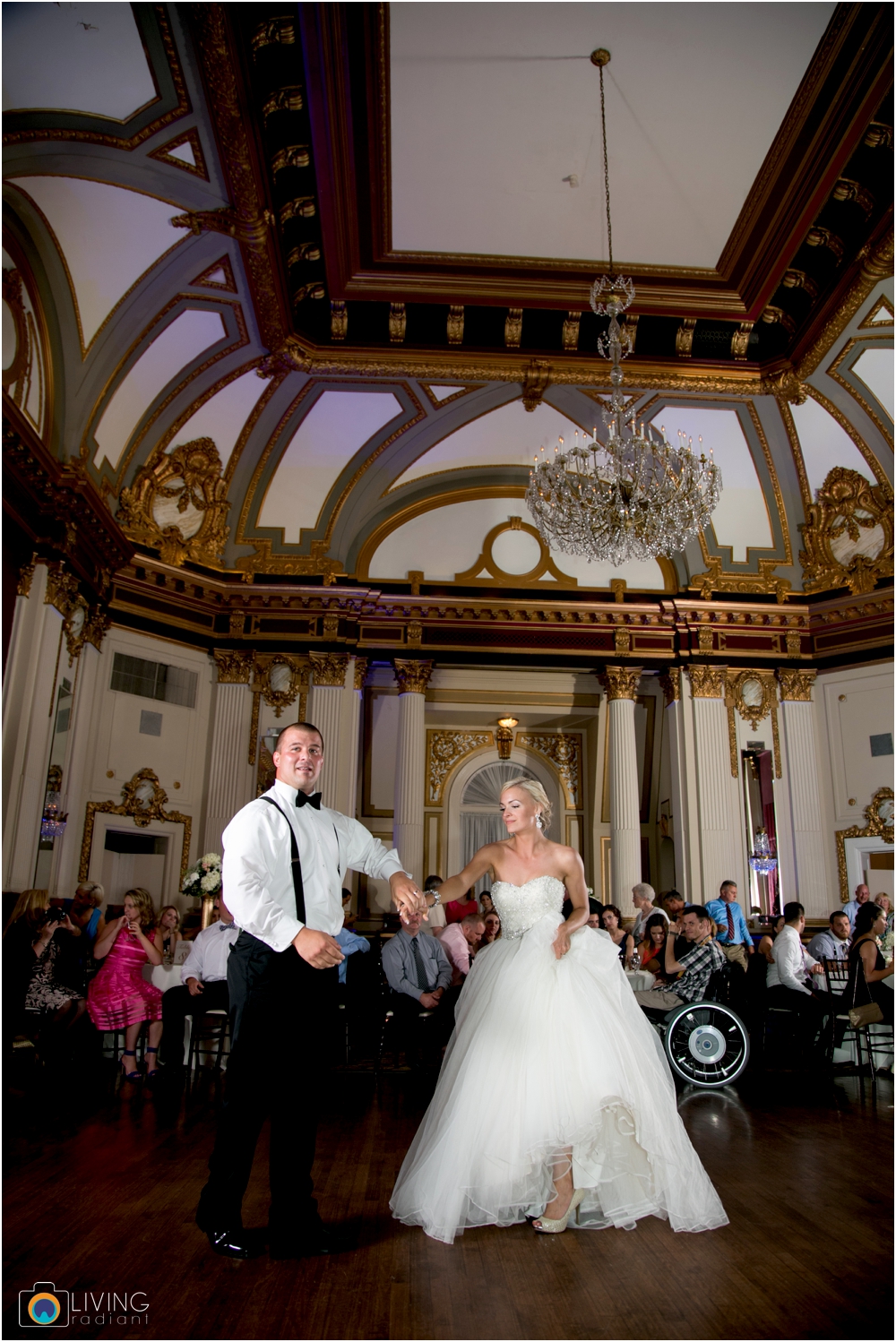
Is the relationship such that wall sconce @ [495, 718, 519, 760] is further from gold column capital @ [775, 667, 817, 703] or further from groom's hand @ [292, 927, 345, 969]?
groom's hand @ [292, 927, 345, 969]

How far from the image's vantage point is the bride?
3102mm

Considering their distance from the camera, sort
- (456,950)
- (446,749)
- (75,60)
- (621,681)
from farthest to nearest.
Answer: (446,749) < (621,681) < (456,950) < (75,60)

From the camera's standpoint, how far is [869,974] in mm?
6273

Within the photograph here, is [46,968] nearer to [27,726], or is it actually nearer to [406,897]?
[27,726]

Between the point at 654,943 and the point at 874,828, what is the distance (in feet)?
18.0

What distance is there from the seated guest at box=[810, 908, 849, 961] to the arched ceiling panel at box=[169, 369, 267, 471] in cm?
917

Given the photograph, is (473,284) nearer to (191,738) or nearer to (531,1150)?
(191,738)

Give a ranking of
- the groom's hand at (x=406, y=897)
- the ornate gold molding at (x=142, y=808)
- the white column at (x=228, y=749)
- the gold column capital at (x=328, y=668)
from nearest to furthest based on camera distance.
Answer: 1. the groom's hand at (x=406, y=897)
2. the ornate gold molding at (x=142, y=808)
3. the white column at (x=228, y=749)
4. the gold column capital at (x=328, y=668)

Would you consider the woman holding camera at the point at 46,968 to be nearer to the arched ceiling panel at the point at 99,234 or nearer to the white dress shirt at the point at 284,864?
the white dress shirt at the point at 284,864

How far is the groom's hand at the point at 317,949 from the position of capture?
2705 mm

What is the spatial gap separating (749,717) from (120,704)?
28.5 ft

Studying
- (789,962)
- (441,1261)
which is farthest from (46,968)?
(789,962)

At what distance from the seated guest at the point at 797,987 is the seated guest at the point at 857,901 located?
3.28m

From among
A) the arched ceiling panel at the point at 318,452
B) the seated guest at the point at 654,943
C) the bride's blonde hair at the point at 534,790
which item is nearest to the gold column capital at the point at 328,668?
the arched ceiling panel at the point at 318,452
